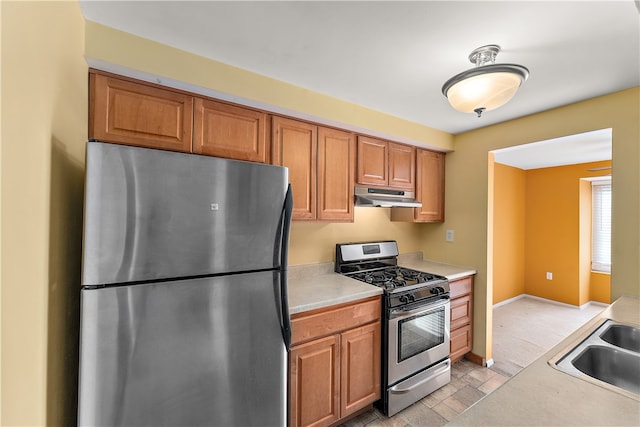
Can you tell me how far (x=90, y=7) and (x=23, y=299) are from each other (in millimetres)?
1248

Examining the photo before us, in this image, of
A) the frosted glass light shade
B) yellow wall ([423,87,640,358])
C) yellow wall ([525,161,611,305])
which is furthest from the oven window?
yellow wall ([525,161,611,305])

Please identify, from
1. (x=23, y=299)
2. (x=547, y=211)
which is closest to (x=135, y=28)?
(x=23, y=299)

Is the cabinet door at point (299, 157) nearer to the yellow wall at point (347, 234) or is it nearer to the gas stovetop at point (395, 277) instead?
the yellow wall at point (347, 234)

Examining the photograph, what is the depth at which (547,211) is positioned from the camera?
4531mm

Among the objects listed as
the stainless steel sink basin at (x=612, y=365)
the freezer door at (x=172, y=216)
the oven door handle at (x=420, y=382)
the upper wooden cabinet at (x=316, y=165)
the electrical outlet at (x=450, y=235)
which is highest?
the upper wooden cabinet at (x=316, y=165)

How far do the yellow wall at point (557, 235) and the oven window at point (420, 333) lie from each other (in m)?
3.54

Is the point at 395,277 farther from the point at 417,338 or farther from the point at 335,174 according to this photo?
the point at 335,174

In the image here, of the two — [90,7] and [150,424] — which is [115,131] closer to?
[90,7]

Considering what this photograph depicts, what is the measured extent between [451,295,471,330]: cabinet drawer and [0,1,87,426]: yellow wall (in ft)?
9.00

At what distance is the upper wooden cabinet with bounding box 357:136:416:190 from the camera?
2379 mm

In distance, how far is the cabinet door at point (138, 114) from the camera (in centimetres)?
134

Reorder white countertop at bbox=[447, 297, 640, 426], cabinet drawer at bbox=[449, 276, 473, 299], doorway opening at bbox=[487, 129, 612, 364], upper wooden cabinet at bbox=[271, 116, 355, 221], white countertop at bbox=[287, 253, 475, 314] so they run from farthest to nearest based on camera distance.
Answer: doorway opening at bbox=[487, 129, 612, 364] < cabinet drawer at bbox=[449, 276, 473, 299] < upper wooden cabinet at bbox=[271, 116, 355, 221] < white countertop at bbox=[287, 253, 475, 314] < white countertop at bbox=[447, 297, 640, 426]

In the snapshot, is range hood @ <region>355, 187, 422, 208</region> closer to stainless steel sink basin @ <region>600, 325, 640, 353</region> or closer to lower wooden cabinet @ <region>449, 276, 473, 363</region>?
lower wooden cabinet @ <region>449, 276, 473, 363</region>

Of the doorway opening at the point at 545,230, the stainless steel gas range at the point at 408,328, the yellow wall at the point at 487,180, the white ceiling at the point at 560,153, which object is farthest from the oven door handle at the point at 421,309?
the doorway opening at the point at 545,230
